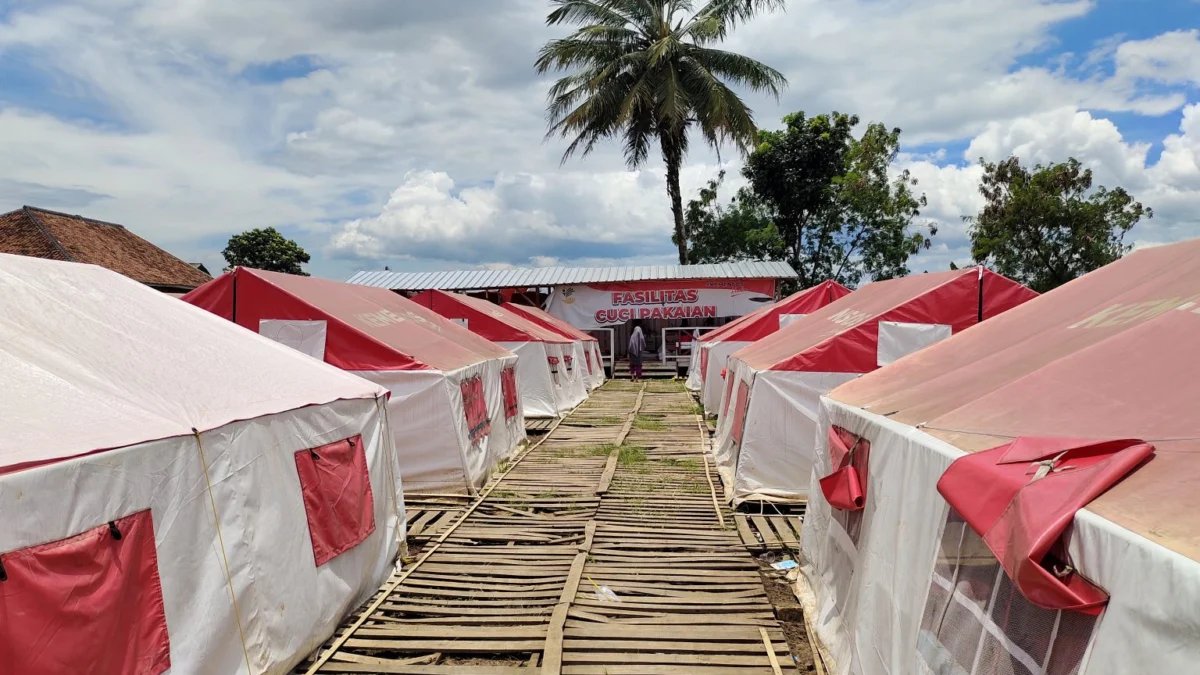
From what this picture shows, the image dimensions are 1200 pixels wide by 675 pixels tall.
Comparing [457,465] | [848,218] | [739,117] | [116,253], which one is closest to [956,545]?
[457,465]

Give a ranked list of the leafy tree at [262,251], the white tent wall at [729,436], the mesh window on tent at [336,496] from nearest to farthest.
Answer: the mesh window on tent at [336,496], the white tent wall at [729,436], the leafy tree at [262,251]

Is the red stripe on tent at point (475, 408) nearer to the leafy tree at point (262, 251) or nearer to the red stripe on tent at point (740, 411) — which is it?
the red stripe on tent at point (740, 411)

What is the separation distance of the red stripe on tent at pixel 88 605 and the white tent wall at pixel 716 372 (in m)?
13.9

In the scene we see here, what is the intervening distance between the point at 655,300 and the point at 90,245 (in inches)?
733

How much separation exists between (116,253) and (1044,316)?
26857 mm

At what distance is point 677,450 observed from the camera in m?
13.7

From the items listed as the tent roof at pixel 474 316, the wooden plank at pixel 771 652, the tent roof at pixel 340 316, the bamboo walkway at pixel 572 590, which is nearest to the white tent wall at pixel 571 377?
the tent roof at pixel 474 316

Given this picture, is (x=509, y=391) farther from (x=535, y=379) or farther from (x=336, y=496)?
(x=336, y=496)

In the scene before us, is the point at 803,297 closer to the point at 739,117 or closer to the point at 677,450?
the point at 677,450

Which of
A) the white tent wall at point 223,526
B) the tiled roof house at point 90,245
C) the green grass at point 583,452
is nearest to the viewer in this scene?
the white tent wall at point 223,526

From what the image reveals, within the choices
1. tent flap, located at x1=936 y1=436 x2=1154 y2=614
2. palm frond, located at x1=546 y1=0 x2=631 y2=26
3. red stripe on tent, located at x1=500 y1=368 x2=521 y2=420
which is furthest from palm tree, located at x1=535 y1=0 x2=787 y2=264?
tent flap, located at x1=936 y1=436 x2=1154 y2=614

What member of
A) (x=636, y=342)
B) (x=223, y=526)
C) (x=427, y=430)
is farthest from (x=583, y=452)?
(x=636, y=342)

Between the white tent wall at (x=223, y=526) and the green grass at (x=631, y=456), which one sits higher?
the white tent wall at (x=223, y=526)

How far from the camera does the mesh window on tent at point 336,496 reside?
5.73 metres
